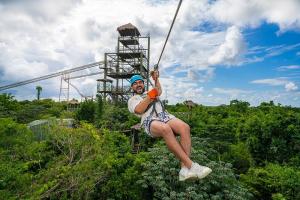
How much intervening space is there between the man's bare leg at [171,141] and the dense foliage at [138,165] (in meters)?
3.23

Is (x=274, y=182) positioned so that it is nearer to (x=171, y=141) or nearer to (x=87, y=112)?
(x=171, y=141)

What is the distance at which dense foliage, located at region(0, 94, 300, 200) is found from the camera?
8.95 metres

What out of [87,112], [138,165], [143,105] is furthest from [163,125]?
[87,112]

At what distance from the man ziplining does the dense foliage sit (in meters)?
3.07

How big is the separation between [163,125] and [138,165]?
6.02 m

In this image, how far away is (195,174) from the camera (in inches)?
185

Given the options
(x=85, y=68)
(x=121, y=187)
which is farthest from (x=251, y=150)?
(x=85, y=68)

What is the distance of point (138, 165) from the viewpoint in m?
10.6

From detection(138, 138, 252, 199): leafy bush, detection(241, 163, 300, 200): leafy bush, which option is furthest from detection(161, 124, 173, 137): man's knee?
detection(241, 163, 300, 200): leafy bush

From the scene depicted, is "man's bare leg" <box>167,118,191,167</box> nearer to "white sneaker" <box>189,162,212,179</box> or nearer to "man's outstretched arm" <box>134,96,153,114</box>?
"white sneaker" <box>189,162,212,179</box>

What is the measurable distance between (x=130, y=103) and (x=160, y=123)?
554mm

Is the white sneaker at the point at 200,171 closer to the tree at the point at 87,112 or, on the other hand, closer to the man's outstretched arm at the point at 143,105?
the man's outstretched arm at the point at 143,105

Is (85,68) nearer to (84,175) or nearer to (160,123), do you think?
(84,175)

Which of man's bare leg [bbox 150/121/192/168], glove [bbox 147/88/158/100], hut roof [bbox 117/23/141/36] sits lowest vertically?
man's bare leg [bbox 150/121/192/168]
